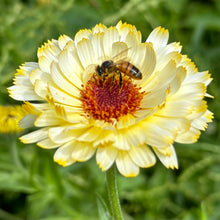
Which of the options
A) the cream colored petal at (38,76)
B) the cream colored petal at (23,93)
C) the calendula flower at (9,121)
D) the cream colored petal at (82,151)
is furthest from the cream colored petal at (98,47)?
the calendula flower at (9,121)

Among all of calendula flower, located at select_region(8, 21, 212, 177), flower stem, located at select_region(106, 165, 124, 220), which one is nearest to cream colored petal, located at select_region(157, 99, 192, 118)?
calendula flower, located at select_region(8, 21, 212, 177)

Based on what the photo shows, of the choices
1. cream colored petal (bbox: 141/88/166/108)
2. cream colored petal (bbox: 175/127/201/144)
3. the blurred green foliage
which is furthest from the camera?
the blurred green foliage

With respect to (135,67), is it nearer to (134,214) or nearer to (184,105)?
A: (184,105)

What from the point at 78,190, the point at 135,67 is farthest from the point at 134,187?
the point at 135,67

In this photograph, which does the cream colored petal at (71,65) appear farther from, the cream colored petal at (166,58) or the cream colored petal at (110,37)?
the cream colored petal at (166,58)

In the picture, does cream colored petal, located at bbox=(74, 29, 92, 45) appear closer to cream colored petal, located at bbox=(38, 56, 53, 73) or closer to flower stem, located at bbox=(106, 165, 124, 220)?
cream colored petal, located at bbox=(38, 56, 53, 73)

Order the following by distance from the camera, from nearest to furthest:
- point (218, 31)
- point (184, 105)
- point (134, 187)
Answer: point (184, 105)
point (134, 187)
point (218, 31)
